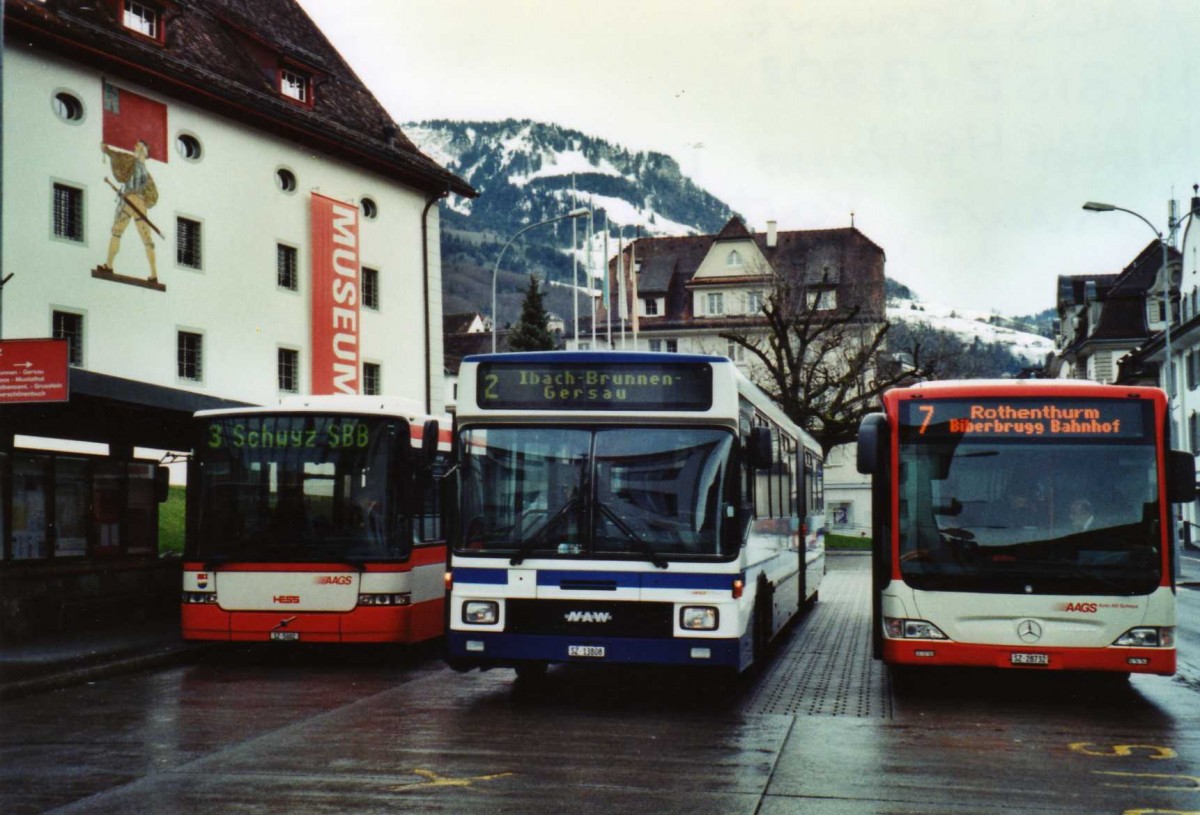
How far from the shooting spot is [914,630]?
40.7 ft

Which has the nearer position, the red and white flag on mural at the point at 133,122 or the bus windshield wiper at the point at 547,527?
the bus windshield wiper at the point at 547,527

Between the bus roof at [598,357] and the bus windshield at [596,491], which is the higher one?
the bus roof at [598,357]

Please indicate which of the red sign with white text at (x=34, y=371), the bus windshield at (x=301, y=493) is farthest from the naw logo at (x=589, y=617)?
the red sign with white text at (x=34, y=371)

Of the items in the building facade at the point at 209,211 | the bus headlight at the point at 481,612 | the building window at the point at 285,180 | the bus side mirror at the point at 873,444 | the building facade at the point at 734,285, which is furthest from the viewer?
the building facade at the point at 734,285

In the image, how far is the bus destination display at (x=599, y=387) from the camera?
39.3ft

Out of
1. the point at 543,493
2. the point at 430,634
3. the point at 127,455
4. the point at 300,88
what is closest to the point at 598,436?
the point at 543,493

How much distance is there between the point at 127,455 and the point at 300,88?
24.2m

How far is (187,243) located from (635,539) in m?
27.8

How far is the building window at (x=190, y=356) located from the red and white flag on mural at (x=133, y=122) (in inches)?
176

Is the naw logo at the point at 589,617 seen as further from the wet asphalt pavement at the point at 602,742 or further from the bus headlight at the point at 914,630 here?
the bus headlight at the point at 914,630

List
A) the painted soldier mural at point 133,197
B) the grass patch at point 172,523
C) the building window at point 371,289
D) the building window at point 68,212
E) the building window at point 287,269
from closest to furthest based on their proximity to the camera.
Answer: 1. the grass patch at point 172,523
2. the building window at point 68,212
3. the painted soldier mural at point 133,197
4. the building window at point 287,269
5. the building window at point 371,289

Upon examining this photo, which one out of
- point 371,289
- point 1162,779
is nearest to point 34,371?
point 1162,779

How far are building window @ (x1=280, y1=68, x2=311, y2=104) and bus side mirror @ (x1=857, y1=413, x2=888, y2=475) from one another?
103 feet

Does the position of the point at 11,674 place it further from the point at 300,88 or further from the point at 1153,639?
the point at 300,88
